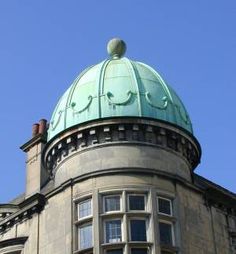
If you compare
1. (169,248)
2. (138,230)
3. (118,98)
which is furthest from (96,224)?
(118,98)

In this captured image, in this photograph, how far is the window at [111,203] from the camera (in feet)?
83.8

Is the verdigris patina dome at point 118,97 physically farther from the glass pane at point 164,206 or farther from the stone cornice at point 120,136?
the glass pane at point 164,206

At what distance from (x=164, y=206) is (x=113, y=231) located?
2.13 meters

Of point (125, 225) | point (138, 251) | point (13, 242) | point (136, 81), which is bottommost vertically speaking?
point (138, 251)

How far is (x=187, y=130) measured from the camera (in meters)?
27.8

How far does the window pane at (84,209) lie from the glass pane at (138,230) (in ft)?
5.15

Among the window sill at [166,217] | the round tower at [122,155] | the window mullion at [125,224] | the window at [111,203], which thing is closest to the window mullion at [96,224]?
the round tower at [122,155]

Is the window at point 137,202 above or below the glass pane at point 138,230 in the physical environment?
above

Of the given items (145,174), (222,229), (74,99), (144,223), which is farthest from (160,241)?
(74,99)

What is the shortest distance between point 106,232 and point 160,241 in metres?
1.81

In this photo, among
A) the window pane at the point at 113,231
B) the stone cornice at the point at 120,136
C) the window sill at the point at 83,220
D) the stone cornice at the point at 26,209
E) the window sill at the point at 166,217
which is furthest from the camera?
the stone cornice at the point at 26,209

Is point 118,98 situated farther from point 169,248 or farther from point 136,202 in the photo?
point 169,248

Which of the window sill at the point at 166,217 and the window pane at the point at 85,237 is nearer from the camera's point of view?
the window pane at the point at 85,237

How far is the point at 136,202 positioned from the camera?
1013 inches
